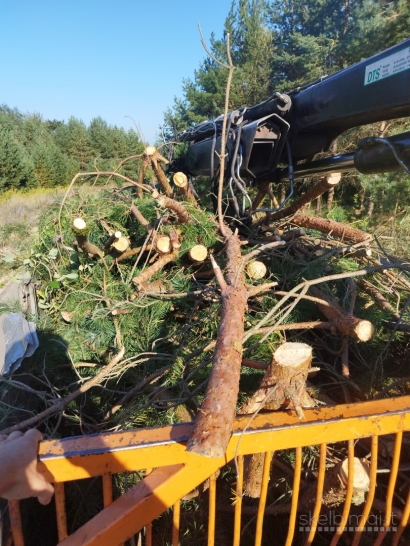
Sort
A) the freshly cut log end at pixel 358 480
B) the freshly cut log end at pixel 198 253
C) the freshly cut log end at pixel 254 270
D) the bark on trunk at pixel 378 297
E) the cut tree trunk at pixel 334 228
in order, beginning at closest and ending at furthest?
the freshly cut log end at pixel 358 480, the bark on trunk at pixel 378 297, the freshly cut log end at pixel 254 270, the freshly cut log end at pixel 198 253, the cut tree trunk at pixel 334 228

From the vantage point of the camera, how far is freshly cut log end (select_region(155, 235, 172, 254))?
116 inches

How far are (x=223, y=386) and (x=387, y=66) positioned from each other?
168 cm

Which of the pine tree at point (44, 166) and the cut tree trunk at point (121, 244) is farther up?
the pine tree at point (44, 166)

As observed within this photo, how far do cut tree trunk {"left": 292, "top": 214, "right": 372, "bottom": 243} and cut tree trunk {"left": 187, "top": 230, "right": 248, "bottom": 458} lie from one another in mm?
1879

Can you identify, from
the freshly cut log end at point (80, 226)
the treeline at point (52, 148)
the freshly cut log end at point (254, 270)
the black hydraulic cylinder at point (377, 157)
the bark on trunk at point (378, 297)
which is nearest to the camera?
the black hydraulic cylinder at point (377, 157)

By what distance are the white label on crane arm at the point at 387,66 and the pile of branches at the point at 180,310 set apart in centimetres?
99

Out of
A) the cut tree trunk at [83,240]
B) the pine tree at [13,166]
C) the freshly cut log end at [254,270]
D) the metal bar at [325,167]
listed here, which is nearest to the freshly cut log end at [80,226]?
the cut tree trunk at [83,240]

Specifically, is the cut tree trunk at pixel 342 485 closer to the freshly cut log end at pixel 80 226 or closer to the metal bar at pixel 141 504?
the metal bar at pixel 141 504

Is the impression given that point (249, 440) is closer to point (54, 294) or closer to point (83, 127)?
point (54, 294)

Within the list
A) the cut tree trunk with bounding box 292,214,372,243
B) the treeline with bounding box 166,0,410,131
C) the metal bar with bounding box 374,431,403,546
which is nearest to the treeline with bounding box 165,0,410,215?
the treeline with bounding box 166,0,410,131

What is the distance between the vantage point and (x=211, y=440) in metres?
0.98

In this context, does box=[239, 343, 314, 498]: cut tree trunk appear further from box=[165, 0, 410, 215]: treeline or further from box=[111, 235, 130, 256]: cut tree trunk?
box=[165, 0, 410, 215]: treeline

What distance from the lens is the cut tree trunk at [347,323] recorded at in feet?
6.06

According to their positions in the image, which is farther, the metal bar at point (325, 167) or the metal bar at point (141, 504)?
the metal bar at point (325, 167)
